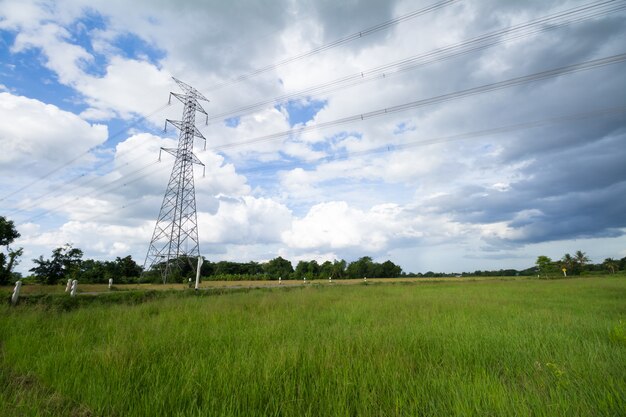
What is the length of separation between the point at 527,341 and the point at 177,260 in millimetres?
30504

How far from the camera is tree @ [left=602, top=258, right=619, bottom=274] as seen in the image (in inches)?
3090

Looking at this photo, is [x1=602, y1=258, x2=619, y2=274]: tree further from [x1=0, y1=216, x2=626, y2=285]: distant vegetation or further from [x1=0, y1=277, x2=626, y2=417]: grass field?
[x1=0, y1=277, x2=626, y2=417]: grass field

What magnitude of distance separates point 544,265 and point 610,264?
2229cm

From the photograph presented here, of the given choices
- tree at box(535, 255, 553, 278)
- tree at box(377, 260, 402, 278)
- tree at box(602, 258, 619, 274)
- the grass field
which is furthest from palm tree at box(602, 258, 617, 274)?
the grass field

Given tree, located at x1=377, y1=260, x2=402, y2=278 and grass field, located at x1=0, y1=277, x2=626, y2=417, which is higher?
tree, located at x1=377, y1=260, x2=402, y2=278

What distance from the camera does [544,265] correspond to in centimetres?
7538

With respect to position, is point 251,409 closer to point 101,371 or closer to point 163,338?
point 101,371

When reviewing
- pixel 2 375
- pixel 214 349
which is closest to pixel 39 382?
pixel 2 375

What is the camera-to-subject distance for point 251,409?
2900 millimetres

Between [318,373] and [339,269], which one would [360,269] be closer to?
[339,269]

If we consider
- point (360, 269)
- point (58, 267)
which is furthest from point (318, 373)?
point (360, 269)

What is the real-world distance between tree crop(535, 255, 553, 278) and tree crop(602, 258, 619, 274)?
16.8m

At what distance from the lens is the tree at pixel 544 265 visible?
7424 cm


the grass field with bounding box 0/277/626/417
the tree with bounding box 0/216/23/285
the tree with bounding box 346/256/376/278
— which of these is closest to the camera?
the grass field with bounding box 0/277/626/417
